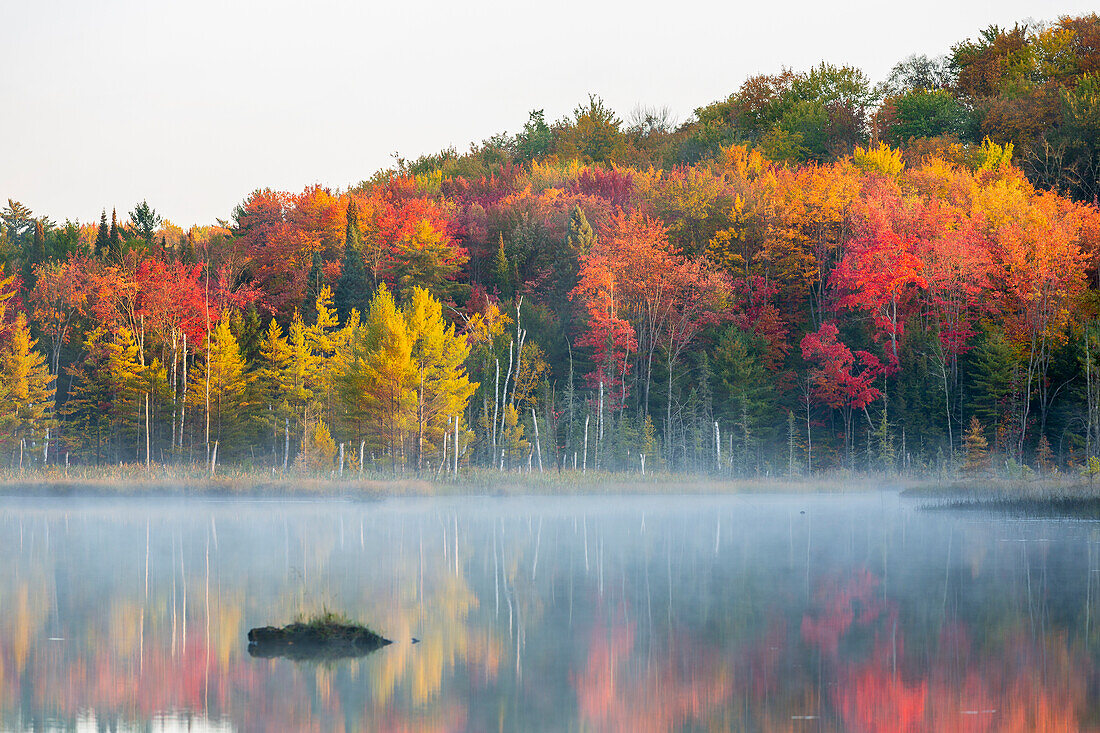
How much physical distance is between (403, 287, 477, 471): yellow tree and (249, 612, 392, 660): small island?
33777 mm

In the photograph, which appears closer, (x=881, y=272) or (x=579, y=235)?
(x=881, y=272)

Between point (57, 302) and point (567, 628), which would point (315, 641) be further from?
point (57, 302)

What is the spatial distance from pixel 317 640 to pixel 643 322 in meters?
44.0

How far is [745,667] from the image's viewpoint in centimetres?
1270

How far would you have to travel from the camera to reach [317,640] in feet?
44.4

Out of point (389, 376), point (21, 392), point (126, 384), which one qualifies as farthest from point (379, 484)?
point (21, 392)

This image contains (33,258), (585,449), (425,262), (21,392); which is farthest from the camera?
(33,258)

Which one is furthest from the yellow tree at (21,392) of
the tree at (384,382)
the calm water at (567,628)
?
the calm water at (567,628)

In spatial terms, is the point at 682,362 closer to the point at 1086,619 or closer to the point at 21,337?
the point at 21,337

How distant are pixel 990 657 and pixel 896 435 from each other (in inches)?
1602

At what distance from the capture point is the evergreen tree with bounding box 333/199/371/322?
6178cm

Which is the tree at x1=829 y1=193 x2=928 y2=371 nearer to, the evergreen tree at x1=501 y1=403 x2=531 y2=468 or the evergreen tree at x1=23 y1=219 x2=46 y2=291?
the evergreen tree at x1=501 y1=403 x2=531 y2=468

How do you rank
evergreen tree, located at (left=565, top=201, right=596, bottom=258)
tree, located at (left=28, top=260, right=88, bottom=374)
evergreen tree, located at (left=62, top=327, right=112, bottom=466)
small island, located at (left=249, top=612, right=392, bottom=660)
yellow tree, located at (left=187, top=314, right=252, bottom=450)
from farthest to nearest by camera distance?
tree, located at (left=28, top=260, right=88, bottom=374)
evergreen tree, located at (left=62, top=327, right=112, bottom=466)
evergreen tree, located at (left=565, top=201, right=596, bottom=258)
yellow tree, located at (left=187, top=314, right=252, bottom=450)
small island, located at (left=249, top=612, right=392, bottom=660)

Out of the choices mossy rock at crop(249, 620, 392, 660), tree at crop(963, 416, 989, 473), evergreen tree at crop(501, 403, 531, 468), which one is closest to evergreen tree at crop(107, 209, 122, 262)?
evergreen tree at crop(501, 403, 531, 468)
